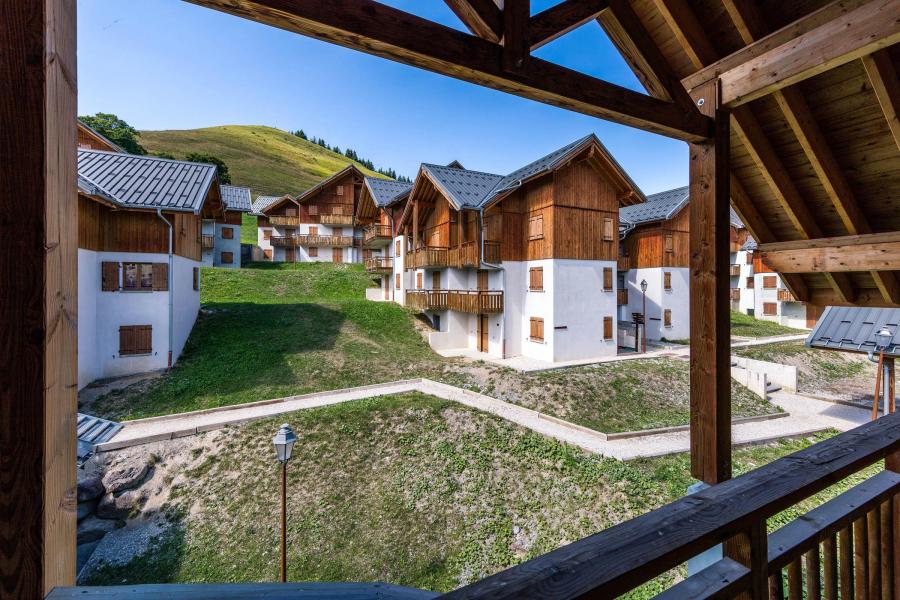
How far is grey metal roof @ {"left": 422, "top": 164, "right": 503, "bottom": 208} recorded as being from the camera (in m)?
17.1

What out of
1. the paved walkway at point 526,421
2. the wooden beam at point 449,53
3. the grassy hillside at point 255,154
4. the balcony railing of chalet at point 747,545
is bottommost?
the paved walkway at point 526,421

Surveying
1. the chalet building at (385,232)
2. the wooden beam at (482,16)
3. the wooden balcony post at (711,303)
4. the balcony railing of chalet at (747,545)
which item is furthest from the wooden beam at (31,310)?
the chalet building at (385,232)

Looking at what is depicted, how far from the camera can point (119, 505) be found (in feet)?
25.6

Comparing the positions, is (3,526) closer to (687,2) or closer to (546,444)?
(687,2)

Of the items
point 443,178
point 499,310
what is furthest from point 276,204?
point 499,310

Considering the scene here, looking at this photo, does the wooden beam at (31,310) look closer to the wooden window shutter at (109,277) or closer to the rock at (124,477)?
the rock at (124,477)

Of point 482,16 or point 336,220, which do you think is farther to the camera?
point 336,220

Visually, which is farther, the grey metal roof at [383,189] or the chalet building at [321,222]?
the chalet building at [321,222]

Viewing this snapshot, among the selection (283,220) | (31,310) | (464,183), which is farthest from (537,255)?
(283,220)

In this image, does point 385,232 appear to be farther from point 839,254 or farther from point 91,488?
point 839,254

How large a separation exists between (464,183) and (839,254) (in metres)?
15.6

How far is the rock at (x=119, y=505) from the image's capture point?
773 centimetres

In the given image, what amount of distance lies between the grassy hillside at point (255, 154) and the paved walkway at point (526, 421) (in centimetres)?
5817

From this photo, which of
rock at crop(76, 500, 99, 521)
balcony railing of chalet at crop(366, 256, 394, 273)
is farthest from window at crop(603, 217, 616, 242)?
rock at crop(76, 500, 99, 521)
